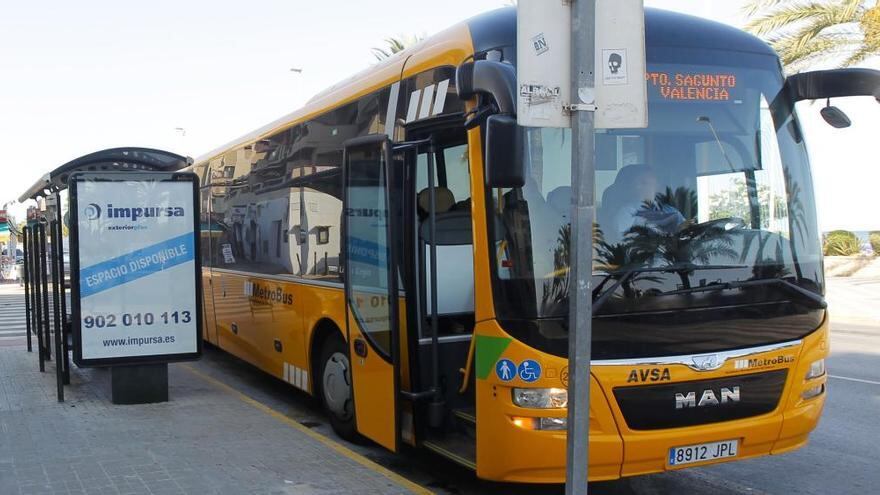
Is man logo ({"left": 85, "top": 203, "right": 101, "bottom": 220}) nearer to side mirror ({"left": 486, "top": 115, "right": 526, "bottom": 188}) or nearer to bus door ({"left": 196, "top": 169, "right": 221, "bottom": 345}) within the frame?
bus door ({"left": 196, "top": 169, "right": 221, "bottom": 345})

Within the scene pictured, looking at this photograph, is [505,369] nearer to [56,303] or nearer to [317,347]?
[317,347]

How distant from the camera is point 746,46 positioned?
5.31 metres

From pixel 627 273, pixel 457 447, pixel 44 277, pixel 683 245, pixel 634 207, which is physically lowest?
pixel 457 447

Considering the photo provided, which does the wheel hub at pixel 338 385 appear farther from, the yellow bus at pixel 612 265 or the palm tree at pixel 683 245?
the palm tree at pixel 683 245

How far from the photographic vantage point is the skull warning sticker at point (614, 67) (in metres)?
3.70

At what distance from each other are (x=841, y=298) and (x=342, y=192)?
19.1 metres

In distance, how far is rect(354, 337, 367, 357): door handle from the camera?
20.7 ft

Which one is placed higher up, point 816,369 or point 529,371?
point 529,371

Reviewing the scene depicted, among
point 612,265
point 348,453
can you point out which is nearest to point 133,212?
point 348,453

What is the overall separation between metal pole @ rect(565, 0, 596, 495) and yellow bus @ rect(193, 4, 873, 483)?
0.70m

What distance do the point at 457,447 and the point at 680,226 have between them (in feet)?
7.12

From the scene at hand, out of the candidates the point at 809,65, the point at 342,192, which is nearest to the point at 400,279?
the point at 342,192

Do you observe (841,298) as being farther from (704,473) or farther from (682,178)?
(682,178)

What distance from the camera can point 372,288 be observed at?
6207mm
